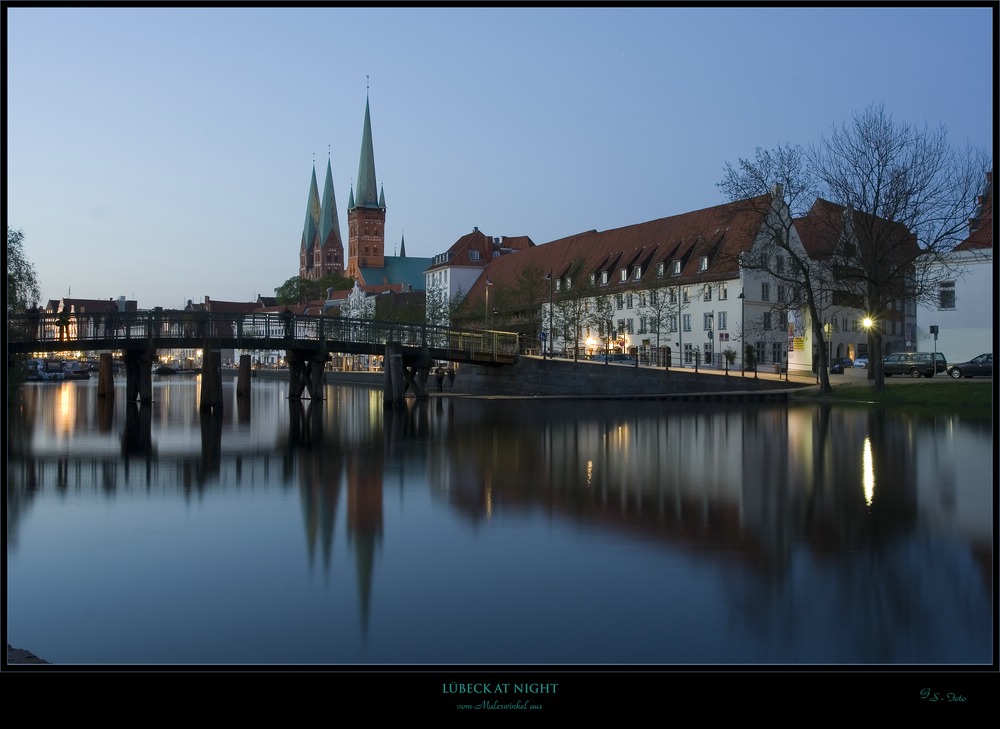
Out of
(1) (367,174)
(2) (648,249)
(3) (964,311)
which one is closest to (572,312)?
(2) (648,249)

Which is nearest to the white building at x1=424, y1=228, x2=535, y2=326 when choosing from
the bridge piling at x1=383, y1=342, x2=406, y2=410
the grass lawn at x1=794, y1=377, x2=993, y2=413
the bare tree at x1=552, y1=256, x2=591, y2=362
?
the bare tree at x1=552, y1=256, x2=591, y2=362

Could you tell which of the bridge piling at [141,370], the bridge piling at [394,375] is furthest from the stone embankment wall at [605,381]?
the bridge piling at [141,370]

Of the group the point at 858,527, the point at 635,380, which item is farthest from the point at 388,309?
the point at 858,527

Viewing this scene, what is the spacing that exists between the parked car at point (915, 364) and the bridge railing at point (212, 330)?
23.2 m

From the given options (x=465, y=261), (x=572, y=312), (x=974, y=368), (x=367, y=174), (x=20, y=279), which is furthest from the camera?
(x=367, y=174)

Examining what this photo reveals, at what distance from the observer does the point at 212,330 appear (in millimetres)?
45875

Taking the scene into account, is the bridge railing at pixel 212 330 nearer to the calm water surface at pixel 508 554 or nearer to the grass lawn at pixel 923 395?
the calm water surface at pixel 508 554

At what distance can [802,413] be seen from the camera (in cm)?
3809

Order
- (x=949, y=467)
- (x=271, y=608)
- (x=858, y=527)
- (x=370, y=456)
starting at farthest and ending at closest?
(x=370, y=456) → (x=949, y=467) → (x=858, y=527) → (x=271, y=608)

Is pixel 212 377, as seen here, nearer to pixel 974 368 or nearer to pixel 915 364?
pixel 974 368

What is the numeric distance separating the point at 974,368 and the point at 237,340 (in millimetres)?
35476

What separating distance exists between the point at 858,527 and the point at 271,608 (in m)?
7.63

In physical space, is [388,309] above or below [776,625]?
above
